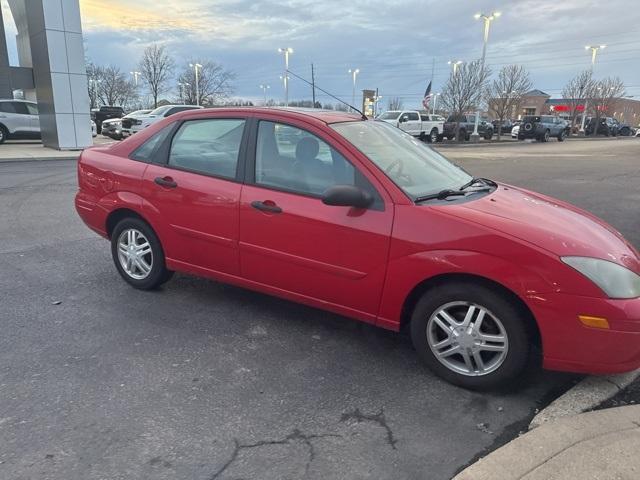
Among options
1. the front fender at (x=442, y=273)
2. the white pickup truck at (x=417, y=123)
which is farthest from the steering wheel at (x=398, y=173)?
the white pickup truck at (x=417, y=123)

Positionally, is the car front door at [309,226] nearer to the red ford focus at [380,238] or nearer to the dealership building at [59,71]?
the red ford focus at [380,238]

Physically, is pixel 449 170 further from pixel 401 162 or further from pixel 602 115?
pixel 602 115

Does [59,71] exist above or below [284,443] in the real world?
above

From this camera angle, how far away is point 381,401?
3.02 m

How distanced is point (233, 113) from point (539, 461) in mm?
3187

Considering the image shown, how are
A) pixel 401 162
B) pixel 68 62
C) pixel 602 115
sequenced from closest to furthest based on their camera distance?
pixel 401 162, pixel 68 62, pixel 602 115

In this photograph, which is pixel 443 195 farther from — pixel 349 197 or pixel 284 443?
pixel 284 443

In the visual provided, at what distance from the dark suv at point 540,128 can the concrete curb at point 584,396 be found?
131ft

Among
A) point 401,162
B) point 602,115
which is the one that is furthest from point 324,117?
point 602,115

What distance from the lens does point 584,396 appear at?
3023 millimetres

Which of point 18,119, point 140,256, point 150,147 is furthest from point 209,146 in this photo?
point 18,119

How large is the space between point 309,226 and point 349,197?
1.29 feet

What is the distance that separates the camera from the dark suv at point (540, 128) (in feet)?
128

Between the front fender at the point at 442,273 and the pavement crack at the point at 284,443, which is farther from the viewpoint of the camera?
the front fender at the point at 442,273
